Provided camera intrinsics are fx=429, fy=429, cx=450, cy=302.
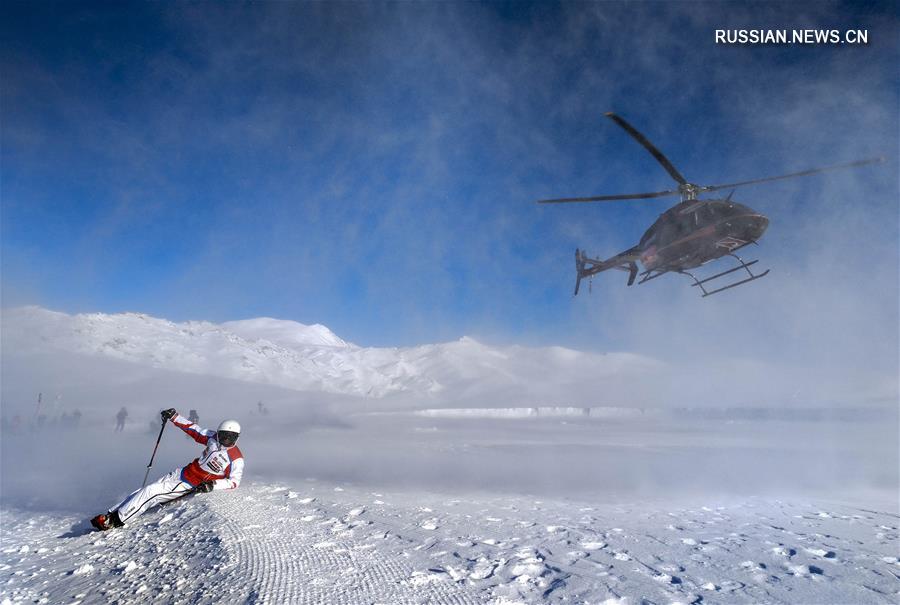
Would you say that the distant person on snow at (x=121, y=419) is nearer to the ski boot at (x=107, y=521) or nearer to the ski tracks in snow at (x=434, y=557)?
the ski tracks in snow at (x=434, y=557)

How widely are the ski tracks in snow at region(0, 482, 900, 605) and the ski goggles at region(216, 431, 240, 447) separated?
0.96 m

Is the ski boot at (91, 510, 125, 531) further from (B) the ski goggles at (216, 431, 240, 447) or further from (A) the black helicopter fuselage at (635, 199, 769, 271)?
(A) the black helicopter fuselage at (635, 199, 769, 271)

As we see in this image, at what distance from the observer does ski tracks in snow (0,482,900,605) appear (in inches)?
174

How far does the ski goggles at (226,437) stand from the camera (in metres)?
7.14

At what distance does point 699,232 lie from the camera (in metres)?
12.4

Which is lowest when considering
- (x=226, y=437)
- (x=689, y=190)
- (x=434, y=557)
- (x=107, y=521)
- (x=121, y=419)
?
(x=121, y=419)

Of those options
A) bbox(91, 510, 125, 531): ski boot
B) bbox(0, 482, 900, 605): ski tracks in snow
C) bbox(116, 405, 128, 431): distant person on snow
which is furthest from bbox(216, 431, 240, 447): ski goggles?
bbox(116, 405, 128, 431): distant person on snow

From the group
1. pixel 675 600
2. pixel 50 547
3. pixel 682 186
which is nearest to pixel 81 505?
pixel 50 547

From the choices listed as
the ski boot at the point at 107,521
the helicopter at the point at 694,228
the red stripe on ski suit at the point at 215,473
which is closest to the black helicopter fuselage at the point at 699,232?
the helicopter at the point at 694,228

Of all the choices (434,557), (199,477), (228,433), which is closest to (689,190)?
(434,557)

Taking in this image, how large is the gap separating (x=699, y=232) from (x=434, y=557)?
37.5 feet

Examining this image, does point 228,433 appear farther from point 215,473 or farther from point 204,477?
point 204,477

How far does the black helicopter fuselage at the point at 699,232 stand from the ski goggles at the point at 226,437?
12599 mm

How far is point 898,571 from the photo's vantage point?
5422 millimetres
